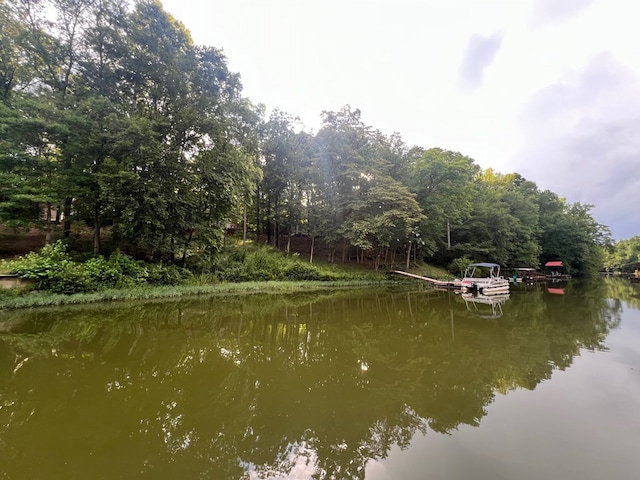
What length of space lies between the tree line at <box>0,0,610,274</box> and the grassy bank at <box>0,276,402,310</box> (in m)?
2.56

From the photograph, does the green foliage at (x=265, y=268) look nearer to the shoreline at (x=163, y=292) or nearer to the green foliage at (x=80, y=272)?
the shoreline at (x=163, y=292)

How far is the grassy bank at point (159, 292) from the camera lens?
9.39 meters

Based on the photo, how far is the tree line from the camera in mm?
12234

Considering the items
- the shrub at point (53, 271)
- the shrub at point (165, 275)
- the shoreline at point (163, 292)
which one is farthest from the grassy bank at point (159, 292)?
the shrub at point (165, 275)

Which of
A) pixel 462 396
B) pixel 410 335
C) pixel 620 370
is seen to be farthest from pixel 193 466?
pixel 620 370

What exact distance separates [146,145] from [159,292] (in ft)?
20.7

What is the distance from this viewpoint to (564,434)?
3340 millimetres

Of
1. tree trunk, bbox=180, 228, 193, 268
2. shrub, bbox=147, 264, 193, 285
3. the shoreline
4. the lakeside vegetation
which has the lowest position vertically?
the shoreline

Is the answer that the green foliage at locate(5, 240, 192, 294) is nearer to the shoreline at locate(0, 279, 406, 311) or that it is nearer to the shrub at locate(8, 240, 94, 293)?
the shrub at locate(8, 240, 94, 293)

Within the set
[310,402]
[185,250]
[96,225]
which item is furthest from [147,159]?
[310,402]

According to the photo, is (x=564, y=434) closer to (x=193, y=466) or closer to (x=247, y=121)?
(x=193, y=466)

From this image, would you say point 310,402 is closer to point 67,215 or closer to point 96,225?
point 96,225

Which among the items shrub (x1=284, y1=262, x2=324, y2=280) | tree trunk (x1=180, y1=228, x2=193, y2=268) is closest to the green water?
tree trunk (x1=180, y1=228, x2=193, y2=268)

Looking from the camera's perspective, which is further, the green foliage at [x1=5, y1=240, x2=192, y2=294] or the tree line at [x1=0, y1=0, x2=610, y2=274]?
the tree line at [x1=0, y1=0, x2=610, y2=274]
